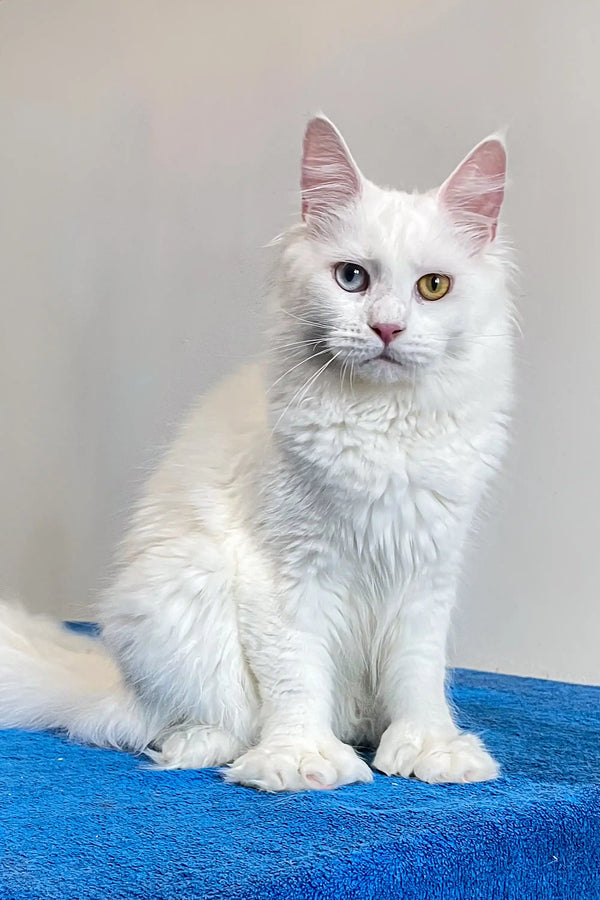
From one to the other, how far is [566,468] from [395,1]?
127cm

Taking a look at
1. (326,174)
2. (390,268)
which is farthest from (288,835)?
(326,174)

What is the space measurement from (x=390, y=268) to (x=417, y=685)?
605 millimetres

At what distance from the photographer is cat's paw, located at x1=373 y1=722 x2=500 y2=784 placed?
133 cm

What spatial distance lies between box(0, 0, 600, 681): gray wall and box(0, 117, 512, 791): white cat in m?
0.85

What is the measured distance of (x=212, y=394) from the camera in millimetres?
1782

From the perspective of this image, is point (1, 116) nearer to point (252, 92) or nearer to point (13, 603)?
point (252, 92)

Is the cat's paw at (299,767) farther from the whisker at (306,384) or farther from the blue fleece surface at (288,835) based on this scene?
the whisker at (306,384)

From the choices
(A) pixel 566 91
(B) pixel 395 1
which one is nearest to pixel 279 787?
(A) pixel 566 91

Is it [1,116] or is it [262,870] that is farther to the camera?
[1,116]

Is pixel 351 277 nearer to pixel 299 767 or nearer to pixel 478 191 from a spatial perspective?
pixel 478 191

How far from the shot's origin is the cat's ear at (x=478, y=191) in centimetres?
143

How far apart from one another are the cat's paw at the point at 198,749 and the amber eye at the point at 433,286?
27.5 inches

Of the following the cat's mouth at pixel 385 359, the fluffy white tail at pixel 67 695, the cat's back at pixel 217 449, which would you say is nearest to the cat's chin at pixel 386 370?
the cat's mouth at pixel 385 359

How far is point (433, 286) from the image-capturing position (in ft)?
4.47
